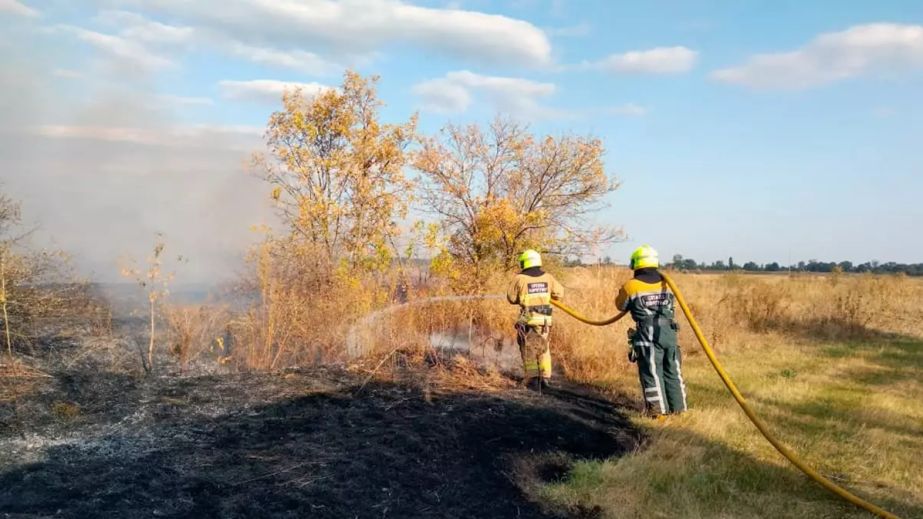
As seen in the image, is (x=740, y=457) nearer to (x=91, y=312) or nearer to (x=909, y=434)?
(x=909, y=434)

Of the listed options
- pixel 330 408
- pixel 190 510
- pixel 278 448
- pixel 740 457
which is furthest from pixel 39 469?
pixel 740 457

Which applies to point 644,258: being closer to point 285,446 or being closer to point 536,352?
point 536,352

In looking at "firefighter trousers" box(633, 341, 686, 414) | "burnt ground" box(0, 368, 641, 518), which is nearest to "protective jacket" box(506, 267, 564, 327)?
"burnt ground" box(0, 368, 641, 518)

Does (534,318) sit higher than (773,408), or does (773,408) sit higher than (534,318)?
(534,318)

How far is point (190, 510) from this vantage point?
4.20 m

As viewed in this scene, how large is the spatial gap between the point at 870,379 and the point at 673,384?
5.25 m

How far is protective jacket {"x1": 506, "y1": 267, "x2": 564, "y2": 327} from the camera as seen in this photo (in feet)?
28.8

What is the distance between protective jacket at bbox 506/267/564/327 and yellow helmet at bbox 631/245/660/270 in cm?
144

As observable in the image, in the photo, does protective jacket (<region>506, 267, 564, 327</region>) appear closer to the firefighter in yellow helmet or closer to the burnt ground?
the firefighter in yellow helmet

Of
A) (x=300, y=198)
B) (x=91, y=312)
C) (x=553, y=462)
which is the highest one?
(x=300, y=198)

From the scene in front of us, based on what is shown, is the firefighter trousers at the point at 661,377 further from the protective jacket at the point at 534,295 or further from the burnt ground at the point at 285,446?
the protective jacket at the point at 534,295

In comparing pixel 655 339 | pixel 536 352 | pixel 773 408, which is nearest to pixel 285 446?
pixel 536 352

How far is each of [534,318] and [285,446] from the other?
4.05m

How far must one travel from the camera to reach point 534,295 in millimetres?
8797
